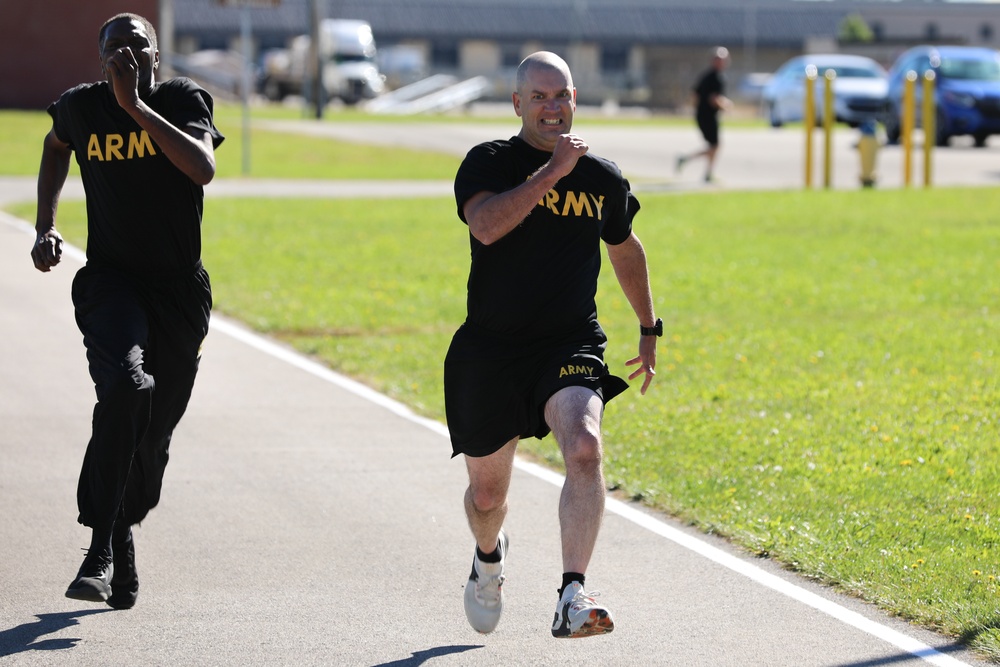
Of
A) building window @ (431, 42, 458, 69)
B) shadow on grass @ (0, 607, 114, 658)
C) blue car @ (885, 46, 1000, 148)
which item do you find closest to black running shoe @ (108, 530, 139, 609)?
shadow on grass @ (0, 607, 114, 658)

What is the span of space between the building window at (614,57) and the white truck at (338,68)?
3092 centimetres

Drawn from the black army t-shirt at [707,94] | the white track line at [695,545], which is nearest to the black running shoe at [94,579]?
the white track line at [695,545]

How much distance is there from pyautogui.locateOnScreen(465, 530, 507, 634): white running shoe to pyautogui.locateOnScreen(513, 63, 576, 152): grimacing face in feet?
4.66

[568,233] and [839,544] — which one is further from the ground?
[568,233]

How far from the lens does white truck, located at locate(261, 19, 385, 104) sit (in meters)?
58.0

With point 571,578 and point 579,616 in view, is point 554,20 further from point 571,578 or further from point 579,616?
point 579,616

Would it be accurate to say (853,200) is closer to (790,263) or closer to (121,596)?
(790,263)

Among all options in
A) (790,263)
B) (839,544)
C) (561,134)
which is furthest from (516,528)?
(790,263)

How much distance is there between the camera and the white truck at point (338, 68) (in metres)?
58.0

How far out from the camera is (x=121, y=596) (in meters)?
5.39

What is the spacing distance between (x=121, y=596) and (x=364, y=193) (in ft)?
58.5

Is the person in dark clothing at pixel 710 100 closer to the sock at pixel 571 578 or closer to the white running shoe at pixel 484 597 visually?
the white running shoe at pixel 484 597

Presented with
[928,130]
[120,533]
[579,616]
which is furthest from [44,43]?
[579,616]

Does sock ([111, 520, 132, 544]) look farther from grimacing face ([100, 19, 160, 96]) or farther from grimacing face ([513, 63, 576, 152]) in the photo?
grimacing face ([513, 63, 576, 152])
